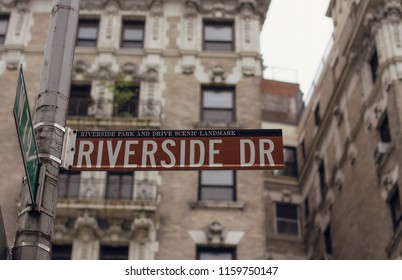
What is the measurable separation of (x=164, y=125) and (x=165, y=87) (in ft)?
6.53

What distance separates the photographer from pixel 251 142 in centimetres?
818

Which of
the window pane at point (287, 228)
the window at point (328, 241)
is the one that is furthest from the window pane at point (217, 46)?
the window pane at point (287, 228)

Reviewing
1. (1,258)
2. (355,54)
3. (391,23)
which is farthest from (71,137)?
(355,54)

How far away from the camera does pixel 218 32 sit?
32.1 meters

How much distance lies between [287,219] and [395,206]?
12198 mm

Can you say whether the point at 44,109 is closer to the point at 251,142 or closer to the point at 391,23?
the point at 251,142

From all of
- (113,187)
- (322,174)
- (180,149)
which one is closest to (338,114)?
(322,174)

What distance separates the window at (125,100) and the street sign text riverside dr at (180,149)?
20.5 metres

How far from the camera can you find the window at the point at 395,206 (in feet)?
89.8

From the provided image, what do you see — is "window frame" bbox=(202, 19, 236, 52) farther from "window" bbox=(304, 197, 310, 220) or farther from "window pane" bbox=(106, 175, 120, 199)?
"window" bbox=(304, 197, 310, 220)

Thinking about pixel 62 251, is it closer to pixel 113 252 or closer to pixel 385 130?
pixel 113 252

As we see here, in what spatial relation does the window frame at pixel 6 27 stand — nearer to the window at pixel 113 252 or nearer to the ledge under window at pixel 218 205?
the window at pixel 113 252

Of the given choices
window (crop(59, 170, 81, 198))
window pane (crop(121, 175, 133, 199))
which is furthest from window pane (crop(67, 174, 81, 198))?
window pane (crop(121, 175, 133, 199))

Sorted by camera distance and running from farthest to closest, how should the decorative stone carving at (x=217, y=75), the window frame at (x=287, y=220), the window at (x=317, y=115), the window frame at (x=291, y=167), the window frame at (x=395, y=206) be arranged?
the window frame at (x=291, y=167) < the window at (x=317, y=115) < the window frame at (x=287, y=220) < the decorative stone carving at (x=217, y=75) < the window frame at (x=395, y=206)
